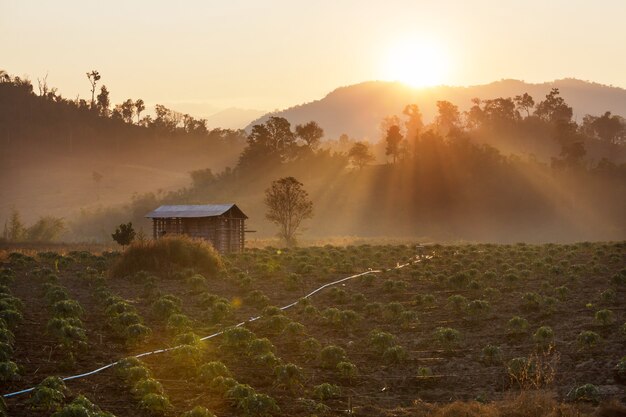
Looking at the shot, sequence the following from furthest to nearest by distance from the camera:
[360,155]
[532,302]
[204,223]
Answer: [360,155]
[204,223]
[532,302]

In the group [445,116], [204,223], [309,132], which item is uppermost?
[445,116]

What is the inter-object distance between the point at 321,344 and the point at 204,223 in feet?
120

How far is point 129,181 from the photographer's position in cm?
15225

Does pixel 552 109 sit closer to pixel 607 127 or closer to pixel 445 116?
pixel 607 127

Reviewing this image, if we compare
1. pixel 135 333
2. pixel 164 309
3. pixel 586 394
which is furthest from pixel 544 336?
pixel 164 309

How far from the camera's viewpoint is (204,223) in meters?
58.2

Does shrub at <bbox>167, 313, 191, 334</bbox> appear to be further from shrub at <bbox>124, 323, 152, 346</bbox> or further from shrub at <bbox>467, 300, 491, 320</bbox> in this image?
shrub at <bbox>467, 300, 491, 320</bbox>

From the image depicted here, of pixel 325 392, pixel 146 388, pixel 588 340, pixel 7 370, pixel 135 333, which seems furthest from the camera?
pixel 135 333

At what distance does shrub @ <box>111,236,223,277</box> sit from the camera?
39656 millimetres

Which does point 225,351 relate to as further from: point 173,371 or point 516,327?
point 516,327

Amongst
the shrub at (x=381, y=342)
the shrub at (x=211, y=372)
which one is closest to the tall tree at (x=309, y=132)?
the shrub at (x=381, y=342)

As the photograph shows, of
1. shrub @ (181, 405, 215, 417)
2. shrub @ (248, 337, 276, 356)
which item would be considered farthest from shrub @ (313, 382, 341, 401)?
shrub @ (248, 337, 276, 356)

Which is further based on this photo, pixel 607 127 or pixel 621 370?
pixel 607 127

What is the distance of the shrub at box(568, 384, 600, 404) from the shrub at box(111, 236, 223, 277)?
26.4 m
